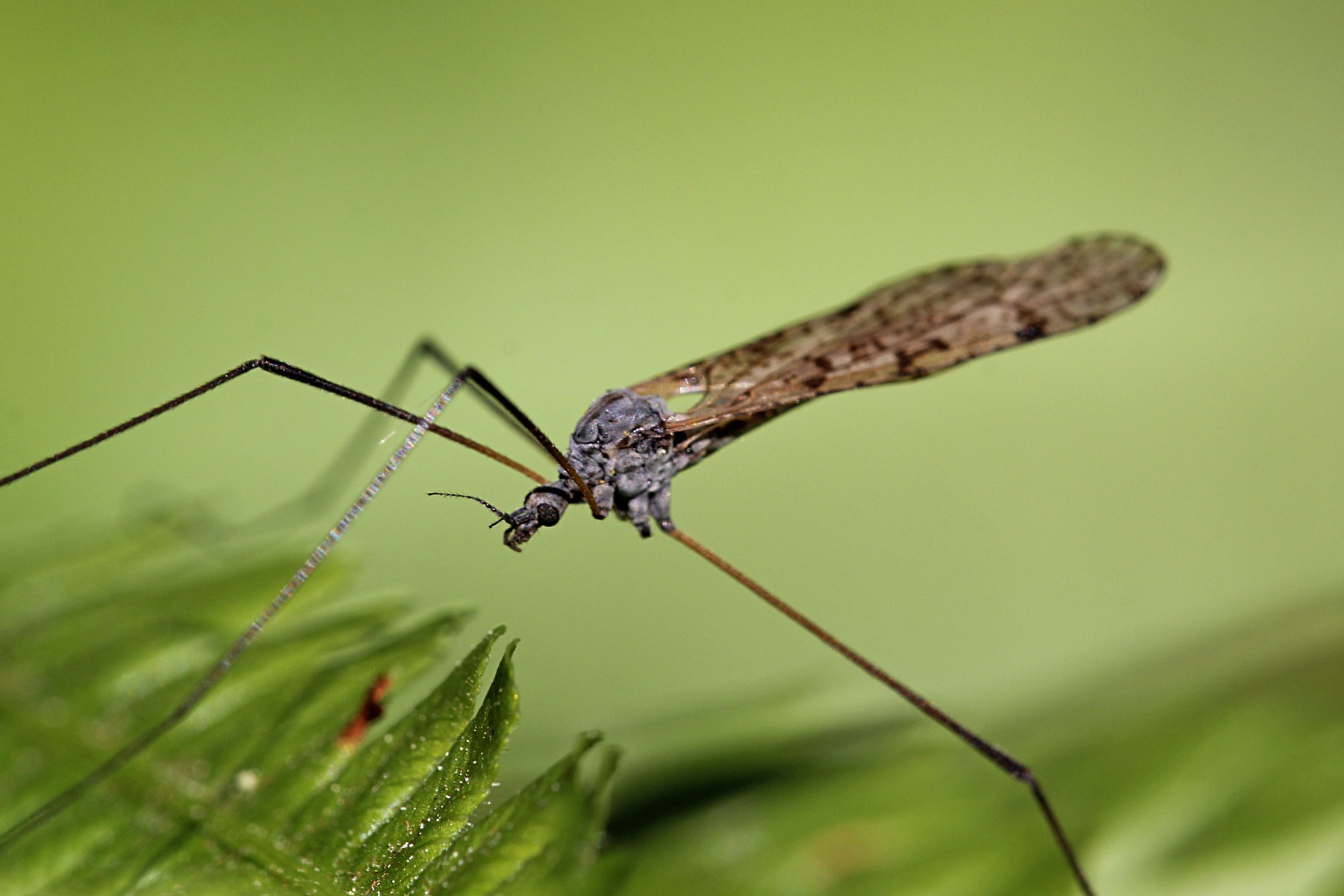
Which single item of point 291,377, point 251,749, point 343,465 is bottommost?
point 251,749

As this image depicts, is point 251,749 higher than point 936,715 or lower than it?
higher

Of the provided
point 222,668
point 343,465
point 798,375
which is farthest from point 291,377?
point 798,375

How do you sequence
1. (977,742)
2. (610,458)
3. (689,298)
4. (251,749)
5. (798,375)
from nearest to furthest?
(251,749)
(977,742)
(610,458)
(798,375)
(689,298)

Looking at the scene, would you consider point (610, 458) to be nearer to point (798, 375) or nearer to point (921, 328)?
point (798, 375)

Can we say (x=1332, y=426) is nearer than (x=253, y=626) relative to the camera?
No

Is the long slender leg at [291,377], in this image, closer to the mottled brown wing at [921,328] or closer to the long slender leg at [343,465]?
the mottled brown wing at [921,328]

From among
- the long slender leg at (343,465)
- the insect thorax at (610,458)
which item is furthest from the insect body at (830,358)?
the long slender leg at (343,465)

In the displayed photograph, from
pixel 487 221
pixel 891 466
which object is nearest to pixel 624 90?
pixel 487 221

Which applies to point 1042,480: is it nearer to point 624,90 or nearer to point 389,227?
point 624,90
